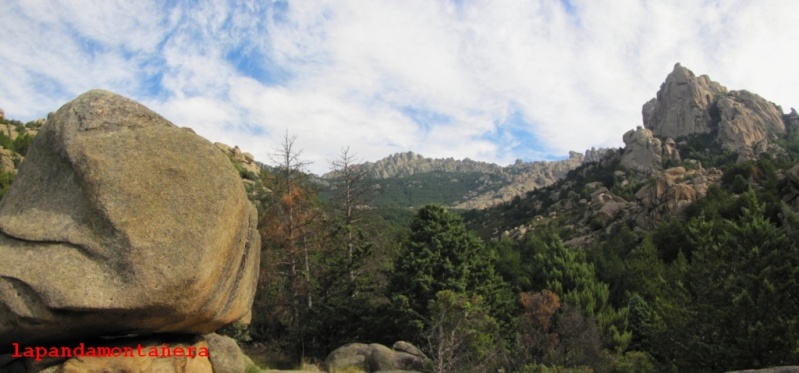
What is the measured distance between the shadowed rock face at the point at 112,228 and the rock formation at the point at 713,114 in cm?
7990

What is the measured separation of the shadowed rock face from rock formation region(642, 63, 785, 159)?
79902mm

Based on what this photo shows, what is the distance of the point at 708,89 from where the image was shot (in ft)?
305

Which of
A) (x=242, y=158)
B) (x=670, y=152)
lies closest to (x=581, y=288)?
(x=242, y=158)

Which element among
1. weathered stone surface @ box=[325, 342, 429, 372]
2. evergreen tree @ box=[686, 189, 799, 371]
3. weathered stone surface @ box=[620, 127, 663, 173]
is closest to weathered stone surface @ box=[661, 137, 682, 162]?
weathered stone surface @ box=[620, 127, 663, 173]

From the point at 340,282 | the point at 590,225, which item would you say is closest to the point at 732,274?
the point at 340,282

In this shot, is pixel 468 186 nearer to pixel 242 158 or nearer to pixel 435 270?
pixel 242 158

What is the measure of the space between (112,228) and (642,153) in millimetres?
81386

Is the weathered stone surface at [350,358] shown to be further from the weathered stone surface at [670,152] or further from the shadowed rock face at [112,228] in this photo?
the weathered stone surface at [670,152]

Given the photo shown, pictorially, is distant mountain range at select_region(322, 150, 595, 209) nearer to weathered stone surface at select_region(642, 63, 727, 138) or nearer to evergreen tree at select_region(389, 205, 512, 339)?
weathered stone surface at select_region(642, 63, 727, 138)

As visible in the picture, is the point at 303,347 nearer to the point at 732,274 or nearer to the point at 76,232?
the point at 76,232

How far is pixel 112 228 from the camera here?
22.7 feet

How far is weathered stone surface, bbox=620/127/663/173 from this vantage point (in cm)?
7356

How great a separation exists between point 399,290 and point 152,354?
13865mm

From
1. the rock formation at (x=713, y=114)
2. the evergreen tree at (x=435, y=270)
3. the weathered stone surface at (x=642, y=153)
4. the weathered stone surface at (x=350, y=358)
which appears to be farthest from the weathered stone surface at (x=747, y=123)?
the weathered stone surface at (x=350, y=358)
